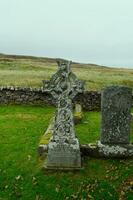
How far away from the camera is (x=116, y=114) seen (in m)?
14.9

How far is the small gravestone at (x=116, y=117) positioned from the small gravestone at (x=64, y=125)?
4.11ft

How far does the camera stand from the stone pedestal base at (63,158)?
13.9 meters

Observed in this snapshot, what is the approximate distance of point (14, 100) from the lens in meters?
28.5

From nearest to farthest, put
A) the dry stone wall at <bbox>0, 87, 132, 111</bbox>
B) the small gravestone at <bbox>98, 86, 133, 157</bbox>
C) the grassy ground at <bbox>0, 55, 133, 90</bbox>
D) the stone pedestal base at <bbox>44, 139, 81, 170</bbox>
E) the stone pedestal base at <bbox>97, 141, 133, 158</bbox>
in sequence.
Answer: the stone pedestal base at <bbox>44, 139, 81, 170</bbox> → the stone pedestal base at <bbox>97, 141, 133, 158</bbox> → the small gravestone at <bbox>98, 86, 133, 157</bbox> → the dry stone wall at <bbox>0, 87, 132, 111</bbox> → the grassy ground at <bbox>0, 55, 133, 90</bbox>

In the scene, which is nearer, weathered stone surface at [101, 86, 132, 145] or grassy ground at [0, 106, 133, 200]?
grassy ground at [0, 106, 133, 200]

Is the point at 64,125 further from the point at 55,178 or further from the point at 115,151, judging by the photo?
the point at 115,151

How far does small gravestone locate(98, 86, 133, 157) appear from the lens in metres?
14.8

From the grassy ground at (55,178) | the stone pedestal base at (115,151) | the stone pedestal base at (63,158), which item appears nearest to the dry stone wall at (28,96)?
the grassy ground at (55,178)

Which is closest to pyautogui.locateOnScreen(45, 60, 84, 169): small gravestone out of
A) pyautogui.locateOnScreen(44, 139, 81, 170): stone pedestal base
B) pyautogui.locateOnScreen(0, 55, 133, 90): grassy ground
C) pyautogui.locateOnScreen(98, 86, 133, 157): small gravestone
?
pyautogui.locateOnScreen(44, 139, 81, 170): stone pedestal base

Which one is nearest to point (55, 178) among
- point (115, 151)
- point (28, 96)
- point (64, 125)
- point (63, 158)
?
point (63, 158)

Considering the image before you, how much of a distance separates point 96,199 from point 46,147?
3.34 m

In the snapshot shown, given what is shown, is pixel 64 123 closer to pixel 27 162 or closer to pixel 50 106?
pixel 27 162

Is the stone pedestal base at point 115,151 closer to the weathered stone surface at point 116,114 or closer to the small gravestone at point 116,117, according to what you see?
the small gravestone at point 116,117

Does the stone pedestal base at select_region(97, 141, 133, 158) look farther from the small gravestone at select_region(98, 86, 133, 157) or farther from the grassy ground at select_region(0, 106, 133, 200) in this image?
the grassy ground at select_region(0, 106, 133, 200)
